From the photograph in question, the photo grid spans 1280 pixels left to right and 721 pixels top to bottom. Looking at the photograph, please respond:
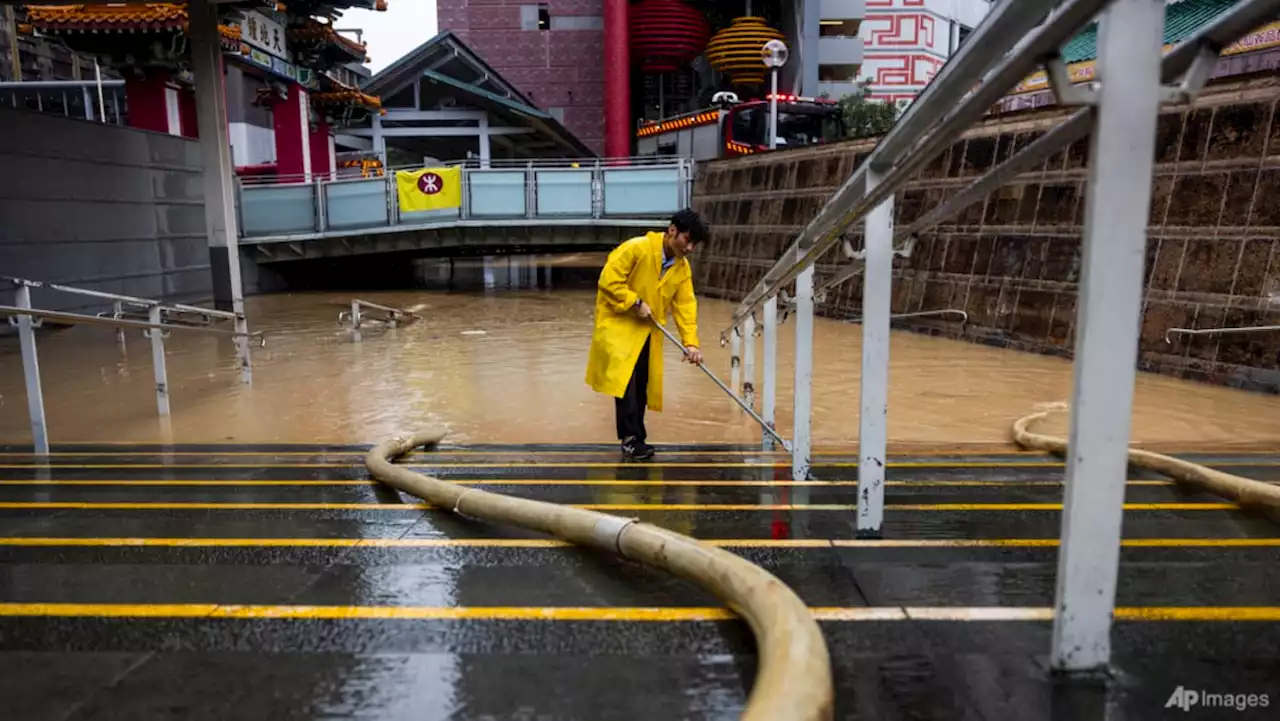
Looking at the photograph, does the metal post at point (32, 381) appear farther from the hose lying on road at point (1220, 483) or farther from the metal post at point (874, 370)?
the hose lying on road at point (1220, 483)

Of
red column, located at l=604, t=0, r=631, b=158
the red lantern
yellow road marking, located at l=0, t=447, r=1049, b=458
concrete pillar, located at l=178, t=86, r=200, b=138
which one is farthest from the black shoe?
the red lantern

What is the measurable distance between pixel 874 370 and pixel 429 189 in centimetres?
1688

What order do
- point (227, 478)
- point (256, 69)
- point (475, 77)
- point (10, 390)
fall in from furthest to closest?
point (475, 77) → point (256, 69) → point (10, 390) → point (227, 478)

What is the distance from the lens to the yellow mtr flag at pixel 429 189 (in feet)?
59.0

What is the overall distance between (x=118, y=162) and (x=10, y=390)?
7116 mm

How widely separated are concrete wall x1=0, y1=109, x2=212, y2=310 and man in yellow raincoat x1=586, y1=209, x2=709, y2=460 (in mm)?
10529

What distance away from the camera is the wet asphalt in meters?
1.52

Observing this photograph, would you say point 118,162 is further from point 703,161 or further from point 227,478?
point 227,478

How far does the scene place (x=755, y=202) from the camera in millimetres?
15734

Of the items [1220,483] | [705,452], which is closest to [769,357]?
[705,452]

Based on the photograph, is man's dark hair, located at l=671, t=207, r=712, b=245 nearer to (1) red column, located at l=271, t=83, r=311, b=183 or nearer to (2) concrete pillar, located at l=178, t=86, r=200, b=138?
(2) concrete pillar, located at l=178, t=86, r=200, b=138

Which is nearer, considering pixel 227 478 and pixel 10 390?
pixel 227 478

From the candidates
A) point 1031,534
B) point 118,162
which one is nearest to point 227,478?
point 1031,534

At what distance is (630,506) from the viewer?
116 inches
